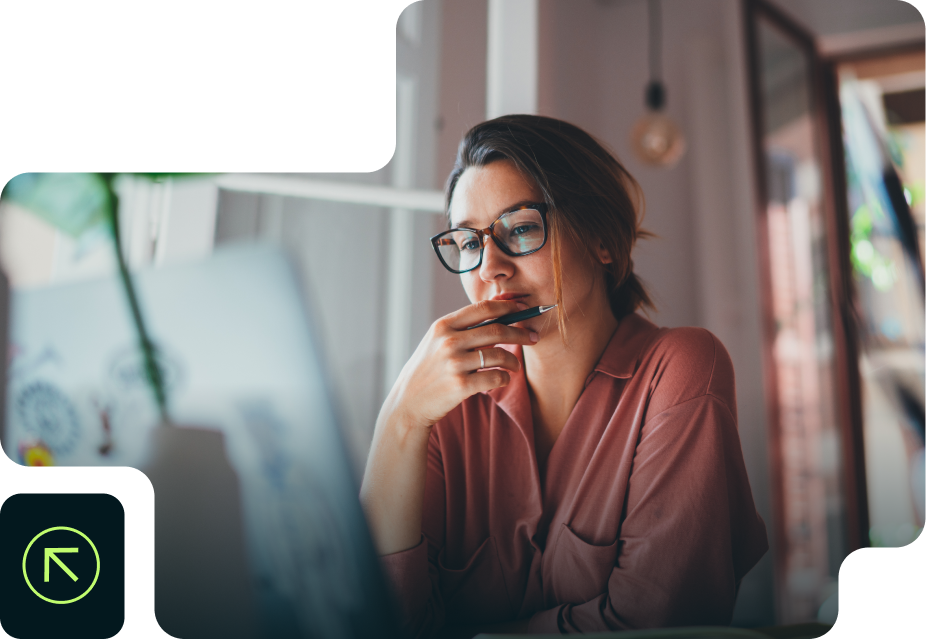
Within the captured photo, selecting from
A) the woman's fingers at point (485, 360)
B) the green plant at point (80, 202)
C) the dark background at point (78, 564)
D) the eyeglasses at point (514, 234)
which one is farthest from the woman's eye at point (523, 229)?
the dark background at point (78, 564)

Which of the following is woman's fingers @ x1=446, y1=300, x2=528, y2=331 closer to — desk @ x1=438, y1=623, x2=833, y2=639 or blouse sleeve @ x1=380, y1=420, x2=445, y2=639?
blouse sleeve @ x1=380, y1=420, x2=445, y2=639

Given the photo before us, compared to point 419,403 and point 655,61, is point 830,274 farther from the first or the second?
point 419,403

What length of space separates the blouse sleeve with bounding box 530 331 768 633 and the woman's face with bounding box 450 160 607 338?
11cm

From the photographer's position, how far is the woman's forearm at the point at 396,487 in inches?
22.8

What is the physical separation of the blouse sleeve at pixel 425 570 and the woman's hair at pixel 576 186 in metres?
0.17

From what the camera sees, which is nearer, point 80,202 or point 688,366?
point 688,366

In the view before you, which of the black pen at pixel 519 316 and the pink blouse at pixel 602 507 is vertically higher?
the black pen at pixel 519 316

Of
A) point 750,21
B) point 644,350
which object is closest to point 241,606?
point 644,350

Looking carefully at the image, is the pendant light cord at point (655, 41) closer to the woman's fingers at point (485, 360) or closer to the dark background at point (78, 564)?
the woman's fingers at point (485, 360)

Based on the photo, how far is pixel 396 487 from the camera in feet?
1.91

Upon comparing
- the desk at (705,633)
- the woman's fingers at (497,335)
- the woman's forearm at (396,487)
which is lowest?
the desk at (705,633)

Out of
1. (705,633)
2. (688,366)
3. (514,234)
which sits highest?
(514,234)

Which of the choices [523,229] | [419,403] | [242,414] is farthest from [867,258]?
[242,414]

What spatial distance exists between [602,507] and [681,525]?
0.21 feet
